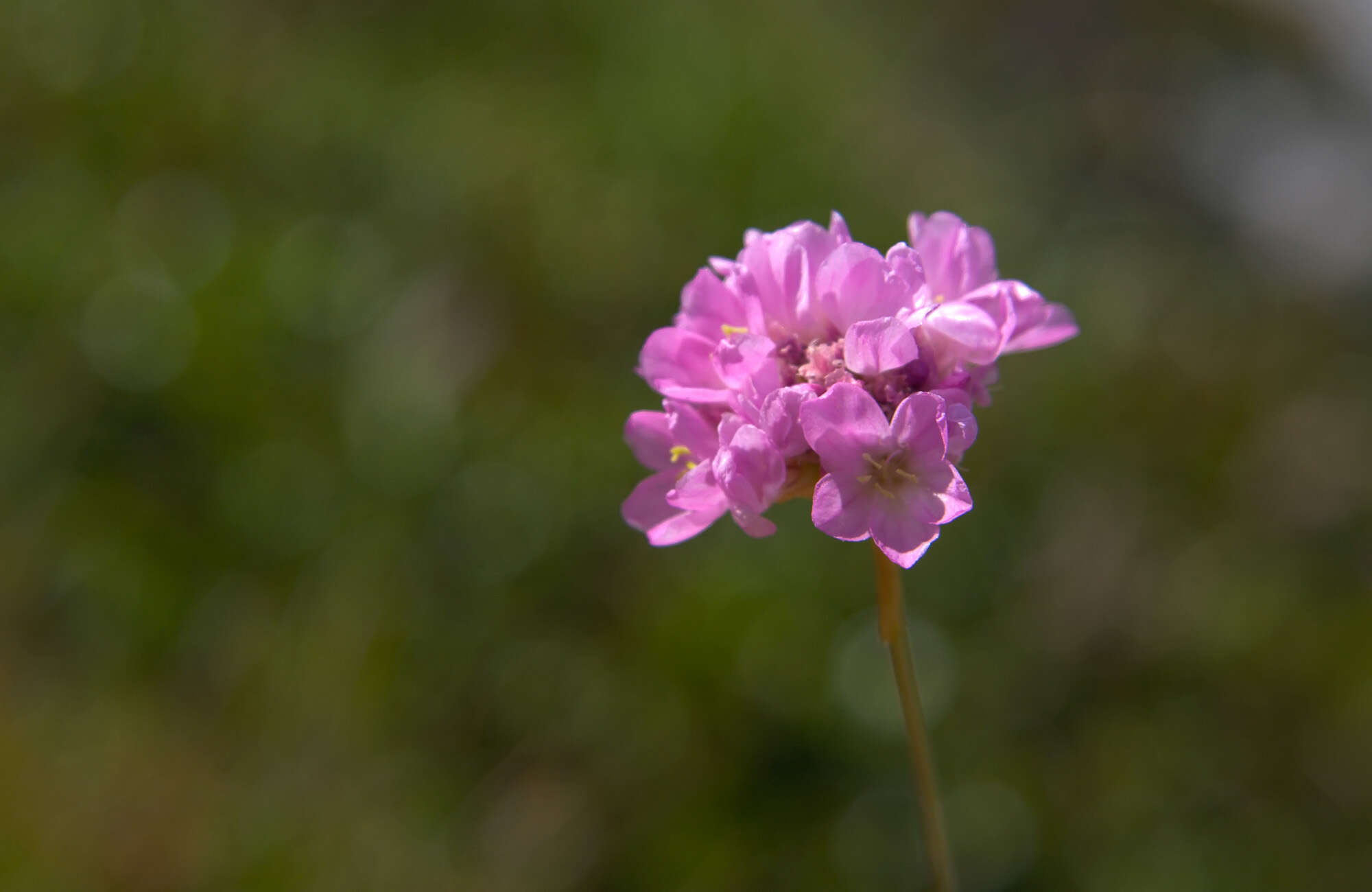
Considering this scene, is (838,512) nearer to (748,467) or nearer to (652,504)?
(748,467)

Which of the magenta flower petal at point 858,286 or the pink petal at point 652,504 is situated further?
the pink petal at point 652,504

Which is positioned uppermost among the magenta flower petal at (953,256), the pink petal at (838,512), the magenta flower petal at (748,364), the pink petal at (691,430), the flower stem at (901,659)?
the magenta flower petal at (953,256)

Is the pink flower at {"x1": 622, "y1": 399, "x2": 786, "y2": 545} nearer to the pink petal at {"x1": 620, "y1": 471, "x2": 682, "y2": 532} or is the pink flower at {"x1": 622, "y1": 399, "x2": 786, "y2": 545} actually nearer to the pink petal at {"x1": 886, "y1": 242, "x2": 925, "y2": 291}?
the pink petal at {"x1": 620, "y1": 471, "x2": 682, "y2": 532}

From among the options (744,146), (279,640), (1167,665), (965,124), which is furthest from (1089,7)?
(279,640)

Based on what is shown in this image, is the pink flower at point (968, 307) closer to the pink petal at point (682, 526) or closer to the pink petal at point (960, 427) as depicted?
the pink petal at point (960, 427)

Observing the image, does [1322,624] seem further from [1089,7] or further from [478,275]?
[1089,7]

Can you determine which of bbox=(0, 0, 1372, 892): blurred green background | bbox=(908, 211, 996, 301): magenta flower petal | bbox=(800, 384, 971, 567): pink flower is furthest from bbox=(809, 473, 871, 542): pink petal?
bbox=(0, 0, 1372, 892): blurred green background

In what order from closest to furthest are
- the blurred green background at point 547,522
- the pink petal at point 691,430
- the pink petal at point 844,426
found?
1. the pink petal at point 844,426
2. the pink petal at point 691,430
3. the blurred green background at point 547,522

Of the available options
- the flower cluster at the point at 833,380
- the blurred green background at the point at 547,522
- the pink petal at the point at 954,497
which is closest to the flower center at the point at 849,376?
the flower cluster at the point at 833,380
